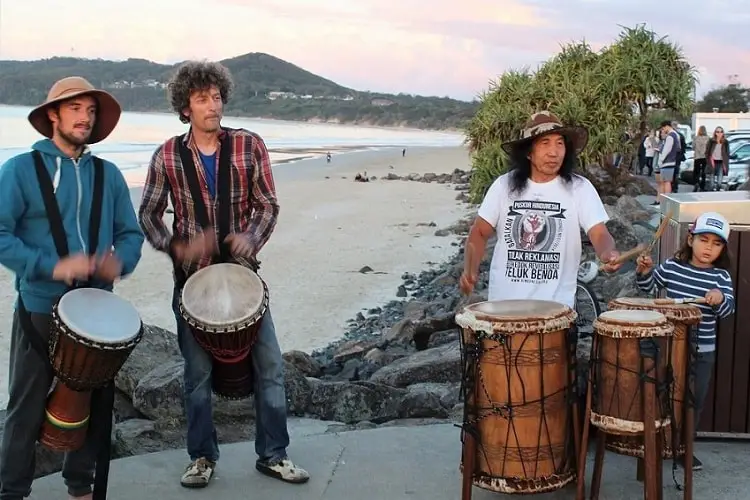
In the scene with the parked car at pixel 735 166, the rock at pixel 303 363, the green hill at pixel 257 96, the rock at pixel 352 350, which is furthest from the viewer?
the green hill at pixel 257 96

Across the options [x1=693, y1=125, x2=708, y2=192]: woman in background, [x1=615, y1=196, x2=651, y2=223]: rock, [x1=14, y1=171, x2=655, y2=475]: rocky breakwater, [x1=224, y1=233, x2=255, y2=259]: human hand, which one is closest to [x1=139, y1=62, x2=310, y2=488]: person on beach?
[x1=224, y1=233, x2=255, y2=259]: human hand

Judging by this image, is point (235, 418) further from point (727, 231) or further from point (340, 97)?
point (340, 97)

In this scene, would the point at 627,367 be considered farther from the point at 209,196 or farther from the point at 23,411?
the point at 23,411

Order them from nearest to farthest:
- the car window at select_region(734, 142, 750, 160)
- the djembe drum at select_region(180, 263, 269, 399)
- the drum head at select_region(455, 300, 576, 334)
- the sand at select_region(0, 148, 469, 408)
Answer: the drum head at select_region(455, 300, 576, 334) < the djembe drum at select_region(180, 263, 269, 399) < the sand at select_region(0, 148, 469, 408) < the car window at select_region(734, 142, 750, 160)

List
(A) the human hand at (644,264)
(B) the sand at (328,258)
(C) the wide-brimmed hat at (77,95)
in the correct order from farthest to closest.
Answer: (B) the sand at (328,258)
(A) the human hand at (644,264)
(C) the wide-brimmed hat at (77,95)

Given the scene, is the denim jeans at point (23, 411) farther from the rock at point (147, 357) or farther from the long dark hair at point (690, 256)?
the long dark hair at point (690, 256)

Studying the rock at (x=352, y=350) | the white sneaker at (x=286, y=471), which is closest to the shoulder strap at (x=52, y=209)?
the white sneaker at (x=286, y=471)

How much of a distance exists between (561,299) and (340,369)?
3.91 m

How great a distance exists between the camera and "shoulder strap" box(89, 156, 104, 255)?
3852 mm

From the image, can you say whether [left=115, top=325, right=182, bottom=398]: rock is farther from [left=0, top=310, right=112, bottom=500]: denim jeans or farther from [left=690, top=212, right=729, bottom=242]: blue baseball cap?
[left=690, top=212, right=729, bottom=242]: blue baseball cap

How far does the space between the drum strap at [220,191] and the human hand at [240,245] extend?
0.04m

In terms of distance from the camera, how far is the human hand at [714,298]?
4164 mm

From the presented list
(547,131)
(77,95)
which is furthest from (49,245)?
(547,131)

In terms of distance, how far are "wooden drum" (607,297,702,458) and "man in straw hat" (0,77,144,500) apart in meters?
2.16
